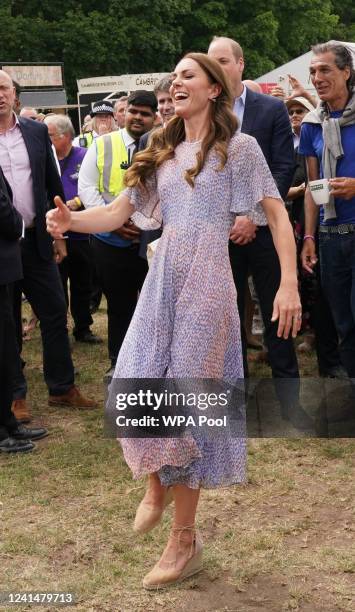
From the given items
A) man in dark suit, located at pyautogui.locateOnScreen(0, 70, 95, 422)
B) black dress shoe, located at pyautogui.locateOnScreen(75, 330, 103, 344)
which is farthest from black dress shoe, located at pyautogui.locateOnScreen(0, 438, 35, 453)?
black dress shoe, located at pyautogui.locateOnScreen(75, 330, 103, 344)

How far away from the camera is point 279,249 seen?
3631 millimetres

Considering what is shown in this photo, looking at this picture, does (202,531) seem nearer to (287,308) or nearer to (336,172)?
(287,308)

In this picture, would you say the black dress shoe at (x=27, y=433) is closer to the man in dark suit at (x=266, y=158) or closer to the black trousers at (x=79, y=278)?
the man in dark suit at (x=266, y=158)

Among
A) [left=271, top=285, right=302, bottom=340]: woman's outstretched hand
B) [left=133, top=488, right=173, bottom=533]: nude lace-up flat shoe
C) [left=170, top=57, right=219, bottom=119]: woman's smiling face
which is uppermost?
[left=170, top=57, right=219, bottom=119]: woman's smiling face

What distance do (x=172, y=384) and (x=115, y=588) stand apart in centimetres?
84

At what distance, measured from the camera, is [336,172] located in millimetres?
5418

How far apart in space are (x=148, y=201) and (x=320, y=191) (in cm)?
173

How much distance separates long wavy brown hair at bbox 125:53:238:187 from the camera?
362cm

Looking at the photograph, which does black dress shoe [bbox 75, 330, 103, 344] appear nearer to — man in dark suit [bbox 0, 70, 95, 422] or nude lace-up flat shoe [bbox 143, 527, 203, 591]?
man in dark suit [bbox 0, 70, 95, 422]

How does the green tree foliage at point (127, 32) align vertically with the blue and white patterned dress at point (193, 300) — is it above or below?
above

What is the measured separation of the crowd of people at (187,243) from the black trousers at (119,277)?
11mm

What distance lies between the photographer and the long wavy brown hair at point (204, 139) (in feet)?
11.9

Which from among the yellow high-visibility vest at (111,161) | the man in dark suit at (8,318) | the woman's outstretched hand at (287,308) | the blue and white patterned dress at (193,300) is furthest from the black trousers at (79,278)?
the woman's outstretched hand at (287,308)

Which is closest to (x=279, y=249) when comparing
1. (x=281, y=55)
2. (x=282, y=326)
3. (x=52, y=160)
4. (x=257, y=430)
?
(x=282, y=326)
